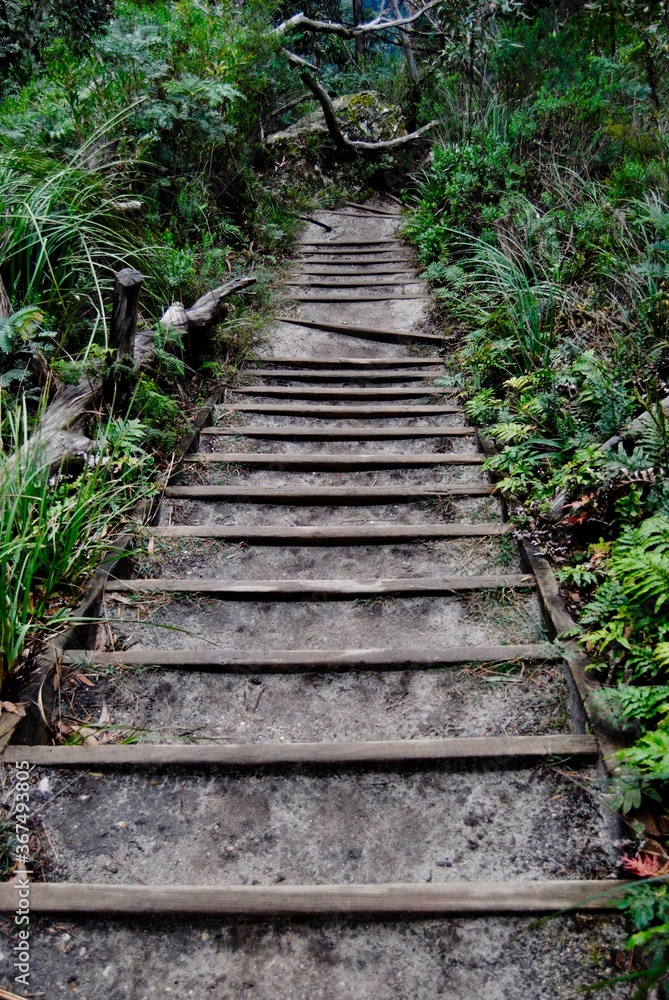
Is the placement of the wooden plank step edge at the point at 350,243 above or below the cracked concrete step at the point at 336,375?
above

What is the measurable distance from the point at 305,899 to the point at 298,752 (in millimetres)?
394

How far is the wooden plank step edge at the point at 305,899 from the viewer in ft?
4.88

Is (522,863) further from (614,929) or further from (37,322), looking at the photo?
(37,322)

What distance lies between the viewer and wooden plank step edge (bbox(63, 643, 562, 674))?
2.17 m

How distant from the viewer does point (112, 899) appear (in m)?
1.50

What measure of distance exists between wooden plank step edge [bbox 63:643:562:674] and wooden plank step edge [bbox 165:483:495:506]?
3.83 ft

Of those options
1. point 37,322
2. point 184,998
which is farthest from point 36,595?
point 37,322

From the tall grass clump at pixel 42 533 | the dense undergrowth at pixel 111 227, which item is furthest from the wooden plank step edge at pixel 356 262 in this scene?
the tall grass clump at pixel 42 533

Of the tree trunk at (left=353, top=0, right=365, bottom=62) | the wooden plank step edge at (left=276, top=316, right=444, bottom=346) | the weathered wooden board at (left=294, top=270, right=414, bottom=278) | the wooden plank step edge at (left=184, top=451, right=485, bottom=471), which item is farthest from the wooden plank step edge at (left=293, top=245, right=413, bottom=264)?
the tree trunk at (left=353, top=0, right=365, bottom=62)

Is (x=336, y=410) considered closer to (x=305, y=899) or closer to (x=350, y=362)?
(x=350, y=362)

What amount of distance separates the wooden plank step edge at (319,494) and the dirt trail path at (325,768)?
0.04ft

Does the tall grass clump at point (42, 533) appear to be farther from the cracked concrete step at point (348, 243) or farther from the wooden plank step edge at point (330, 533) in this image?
the cracked concrete step at point (348, 243)

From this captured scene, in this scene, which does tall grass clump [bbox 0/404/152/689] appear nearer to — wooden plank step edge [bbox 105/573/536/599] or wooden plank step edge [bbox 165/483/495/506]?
wooden plank step edge [bbox 105/573/536/599]

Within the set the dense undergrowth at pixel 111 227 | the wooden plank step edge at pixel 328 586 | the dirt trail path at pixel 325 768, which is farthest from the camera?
the wooden plank step edge at pixel 328 586
